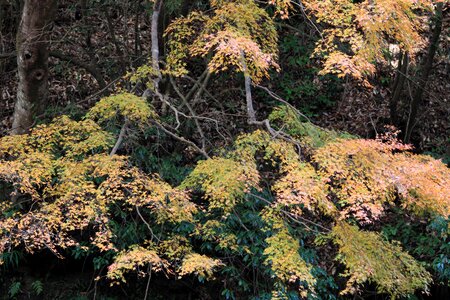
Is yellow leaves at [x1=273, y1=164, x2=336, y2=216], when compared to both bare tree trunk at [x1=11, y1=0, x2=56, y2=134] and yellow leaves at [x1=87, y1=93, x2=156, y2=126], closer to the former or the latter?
yellow leaves at [x1=87, y1=93, x2=156, y2=126]

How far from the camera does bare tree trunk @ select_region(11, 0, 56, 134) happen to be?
16.7 feet

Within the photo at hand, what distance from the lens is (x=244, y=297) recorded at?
5.66m

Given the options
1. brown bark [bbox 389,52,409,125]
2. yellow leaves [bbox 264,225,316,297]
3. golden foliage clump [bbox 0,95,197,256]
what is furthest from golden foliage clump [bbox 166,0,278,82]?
brown bark [bbox 389,52,409,125]

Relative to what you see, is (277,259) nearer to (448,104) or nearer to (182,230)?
(182,230)

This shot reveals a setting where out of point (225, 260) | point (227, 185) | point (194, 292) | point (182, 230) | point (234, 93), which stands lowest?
point (194, 292)

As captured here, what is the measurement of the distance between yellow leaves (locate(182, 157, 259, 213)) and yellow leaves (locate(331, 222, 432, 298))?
892 millimetres

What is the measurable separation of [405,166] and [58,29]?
6065mm

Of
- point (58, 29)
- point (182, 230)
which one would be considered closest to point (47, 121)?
point (182, 230)

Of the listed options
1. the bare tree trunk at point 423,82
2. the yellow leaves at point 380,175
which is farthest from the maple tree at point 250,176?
the bare tree trunk at point 423,82

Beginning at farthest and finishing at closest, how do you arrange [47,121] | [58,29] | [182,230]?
[58,29] < [47,121] < [182,230]

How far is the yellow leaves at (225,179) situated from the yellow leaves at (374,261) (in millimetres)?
892

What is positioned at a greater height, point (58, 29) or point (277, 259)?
point (58, 29)

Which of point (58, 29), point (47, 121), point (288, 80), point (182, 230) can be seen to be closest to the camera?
point (182, 230)

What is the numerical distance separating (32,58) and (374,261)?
155 inches
